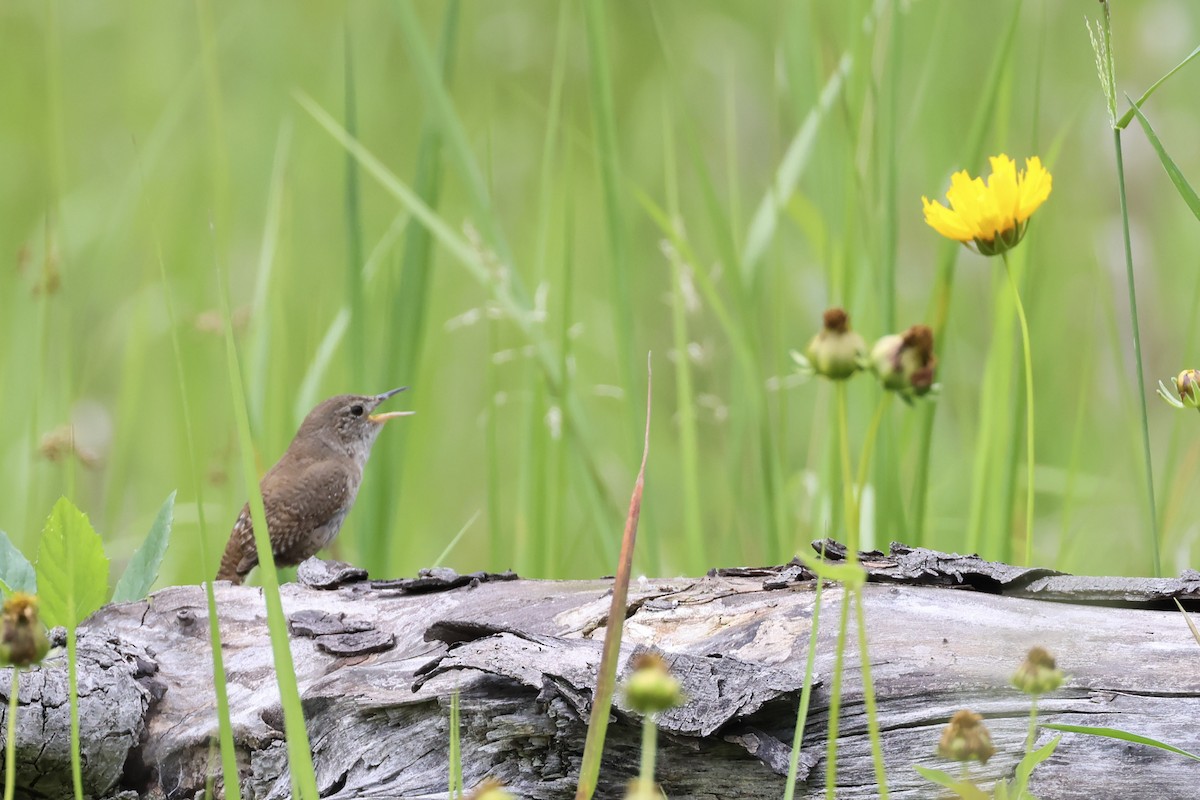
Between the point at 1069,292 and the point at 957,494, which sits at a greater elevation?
the point at 1069,292

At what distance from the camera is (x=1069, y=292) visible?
613cm

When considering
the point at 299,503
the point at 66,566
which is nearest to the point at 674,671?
the point at 66,566

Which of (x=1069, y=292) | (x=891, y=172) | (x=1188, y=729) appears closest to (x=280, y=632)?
(x=1188, y=729)

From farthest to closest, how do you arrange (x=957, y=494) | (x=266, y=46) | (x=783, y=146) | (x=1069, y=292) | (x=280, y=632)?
(x=266, y=46) < (x=783, y=146) < (x=1069, y=292) < (x=957, y=494) < (x=280, y=632)

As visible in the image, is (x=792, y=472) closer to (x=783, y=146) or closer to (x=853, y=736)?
(x=783, y=146)

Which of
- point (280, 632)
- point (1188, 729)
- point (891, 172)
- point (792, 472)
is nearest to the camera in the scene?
point (280, 632)

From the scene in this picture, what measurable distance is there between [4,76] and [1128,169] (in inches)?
231

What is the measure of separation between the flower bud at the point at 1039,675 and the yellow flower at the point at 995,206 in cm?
86

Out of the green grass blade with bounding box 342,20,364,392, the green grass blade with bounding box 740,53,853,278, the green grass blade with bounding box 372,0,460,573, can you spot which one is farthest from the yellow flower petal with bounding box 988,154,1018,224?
the green grass blade with bounding box 342,20,364,392

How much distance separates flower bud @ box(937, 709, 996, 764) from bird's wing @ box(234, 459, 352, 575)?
96.6 inches

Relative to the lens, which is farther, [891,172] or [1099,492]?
[1099,492]

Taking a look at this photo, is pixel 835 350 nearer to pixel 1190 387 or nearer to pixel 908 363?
pixel 908 363

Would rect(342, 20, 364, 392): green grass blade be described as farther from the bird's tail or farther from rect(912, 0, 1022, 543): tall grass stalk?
rect(912, 0, 1022, 543): tall grass stalk

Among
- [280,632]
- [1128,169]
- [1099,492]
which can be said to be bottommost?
[280,632]
